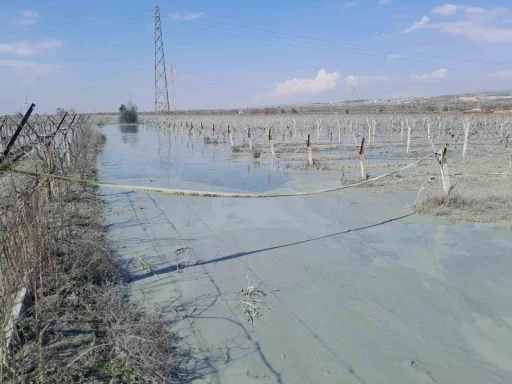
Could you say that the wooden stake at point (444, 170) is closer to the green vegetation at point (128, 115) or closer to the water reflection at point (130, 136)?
the water reflection at point (130, 136)

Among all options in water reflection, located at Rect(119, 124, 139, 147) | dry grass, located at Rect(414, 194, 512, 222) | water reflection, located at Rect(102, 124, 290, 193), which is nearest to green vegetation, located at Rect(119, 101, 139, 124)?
water reflection, located at Rect(119, 124, 139, 147)

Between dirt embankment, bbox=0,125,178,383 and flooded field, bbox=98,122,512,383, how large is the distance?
1.51 feet

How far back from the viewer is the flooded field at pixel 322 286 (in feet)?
14.8

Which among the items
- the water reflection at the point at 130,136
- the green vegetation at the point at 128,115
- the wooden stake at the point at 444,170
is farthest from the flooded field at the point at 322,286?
the green vegetation at the point at 128,115

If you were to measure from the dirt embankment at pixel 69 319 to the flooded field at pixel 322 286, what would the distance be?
1.51 feet

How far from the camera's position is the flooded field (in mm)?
4516

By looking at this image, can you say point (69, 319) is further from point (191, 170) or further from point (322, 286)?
point (191, 170)

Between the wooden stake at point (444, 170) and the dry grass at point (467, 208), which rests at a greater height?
the wooden stake at point (444, 170)

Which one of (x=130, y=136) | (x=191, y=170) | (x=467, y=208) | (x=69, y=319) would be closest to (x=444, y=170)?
(x=467, y=208)

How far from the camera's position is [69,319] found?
185 inches

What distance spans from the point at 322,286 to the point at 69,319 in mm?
3444

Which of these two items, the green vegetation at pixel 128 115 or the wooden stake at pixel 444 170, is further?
the green vegetation at pixel 128 115

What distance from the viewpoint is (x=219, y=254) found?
7699mm

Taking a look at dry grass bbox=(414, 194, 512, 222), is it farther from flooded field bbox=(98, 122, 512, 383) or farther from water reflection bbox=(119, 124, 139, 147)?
water reflection bbox=(119, 124, 139, 147)
